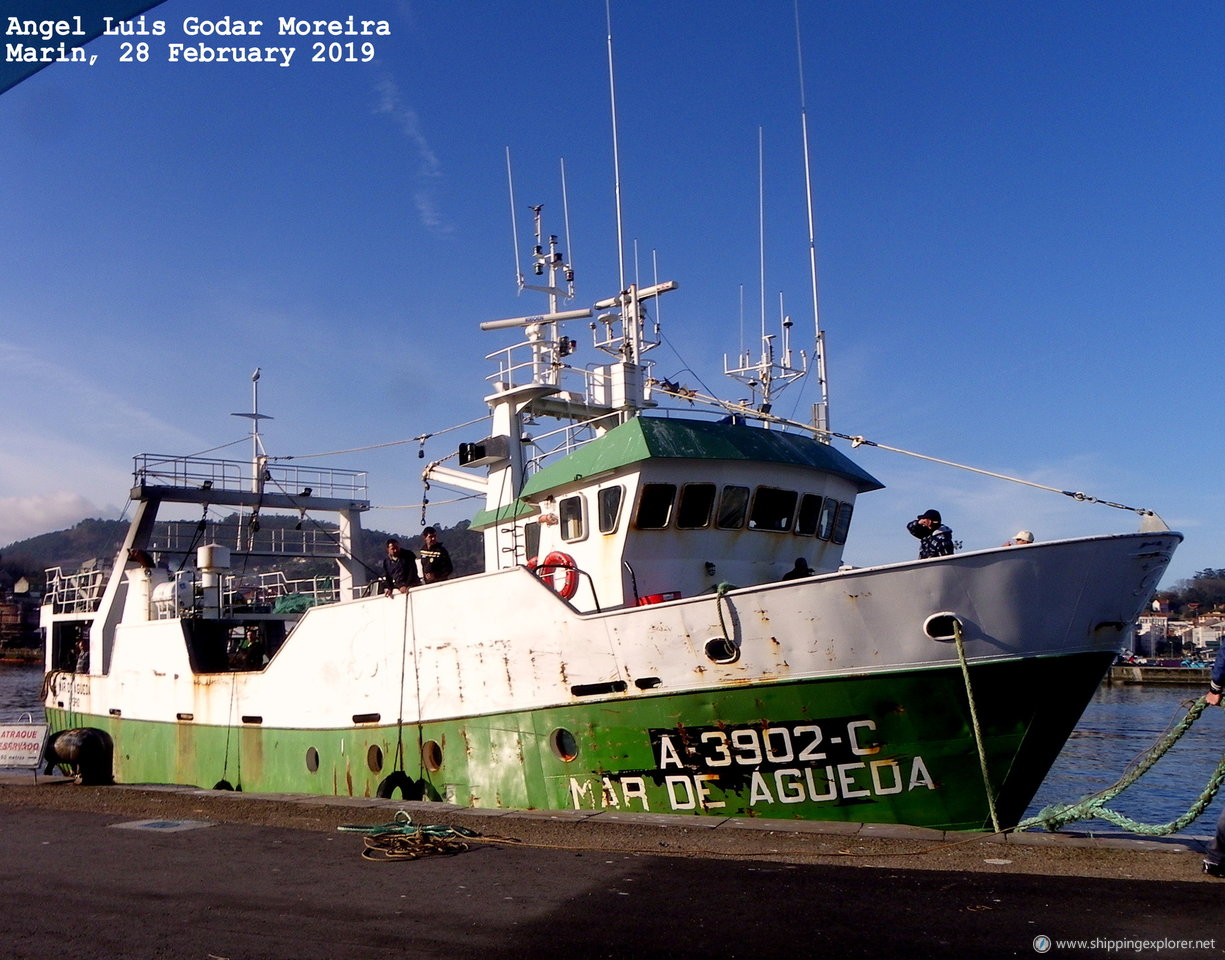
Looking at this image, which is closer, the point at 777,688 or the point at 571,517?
the point at 777,688

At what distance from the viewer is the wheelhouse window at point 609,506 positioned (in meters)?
13.0

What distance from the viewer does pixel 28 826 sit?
925 centimetres

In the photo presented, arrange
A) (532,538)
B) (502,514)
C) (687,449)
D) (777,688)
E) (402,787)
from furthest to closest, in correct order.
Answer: (502,514) < (532,538) < (402,787) < (687,449) < (777,688)

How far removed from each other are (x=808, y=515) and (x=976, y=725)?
4.74 m

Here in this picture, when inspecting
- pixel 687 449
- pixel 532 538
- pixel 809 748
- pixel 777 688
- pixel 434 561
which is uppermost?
pixel 687 449

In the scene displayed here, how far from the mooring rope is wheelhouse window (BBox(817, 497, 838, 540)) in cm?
447

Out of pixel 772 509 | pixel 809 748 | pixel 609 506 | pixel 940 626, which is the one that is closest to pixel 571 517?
pixel 609 506

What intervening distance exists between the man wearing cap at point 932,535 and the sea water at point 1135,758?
96.8 inches

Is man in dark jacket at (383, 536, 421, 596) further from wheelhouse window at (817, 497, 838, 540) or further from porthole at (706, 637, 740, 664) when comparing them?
wheelhouse window at (817, 497, 838, 540)

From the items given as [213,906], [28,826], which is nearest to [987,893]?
[213,906]

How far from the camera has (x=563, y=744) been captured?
38.7 feet

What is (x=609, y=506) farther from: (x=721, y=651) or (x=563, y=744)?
(x=721, y=651)

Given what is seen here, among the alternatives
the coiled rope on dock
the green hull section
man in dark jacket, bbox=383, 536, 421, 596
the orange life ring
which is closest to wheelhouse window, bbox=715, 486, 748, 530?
the orange life ring

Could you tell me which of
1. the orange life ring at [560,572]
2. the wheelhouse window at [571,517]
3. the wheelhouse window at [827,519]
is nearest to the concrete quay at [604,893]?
the orange life ring at [560,572]
